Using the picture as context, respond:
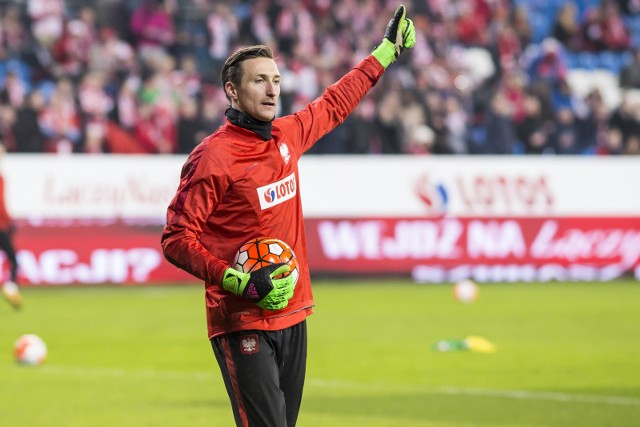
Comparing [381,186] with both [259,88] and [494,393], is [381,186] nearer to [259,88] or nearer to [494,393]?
[494,393]

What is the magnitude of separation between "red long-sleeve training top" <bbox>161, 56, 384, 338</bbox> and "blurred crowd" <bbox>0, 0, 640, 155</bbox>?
15.0 metres

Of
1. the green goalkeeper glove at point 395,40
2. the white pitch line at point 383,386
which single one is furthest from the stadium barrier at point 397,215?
the green goalkeeper glove at point 395,40

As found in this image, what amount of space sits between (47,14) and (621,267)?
11185 millimetres

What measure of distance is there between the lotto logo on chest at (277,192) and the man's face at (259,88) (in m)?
0.31

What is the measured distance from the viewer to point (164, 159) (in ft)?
65.9

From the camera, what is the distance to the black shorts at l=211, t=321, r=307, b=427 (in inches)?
225

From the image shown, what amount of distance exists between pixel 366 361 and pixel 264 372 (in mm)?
7205

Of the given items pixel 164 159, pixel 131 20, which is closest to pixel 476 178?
pixel 164 159

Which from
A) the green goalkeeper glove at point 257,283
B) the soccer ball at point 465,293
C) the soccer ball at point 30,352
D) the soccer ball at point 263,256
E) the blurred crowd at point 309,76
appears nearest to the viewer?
the green goalkeeper glove at point 257,283

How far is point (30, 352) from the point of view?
41.6 ft

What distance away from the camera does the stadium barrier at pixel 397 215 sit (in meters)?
19.7

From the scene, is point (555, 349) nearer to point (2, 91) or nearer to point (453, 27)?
point (2, 91)

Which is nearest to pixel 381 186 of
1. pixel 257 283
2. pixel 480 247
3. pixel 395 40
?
pixel 480 247

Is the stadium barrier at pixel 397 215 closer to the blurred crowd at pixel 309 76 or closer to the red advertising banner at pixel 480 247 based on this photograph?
the red advertising banner at pixel 480 247
